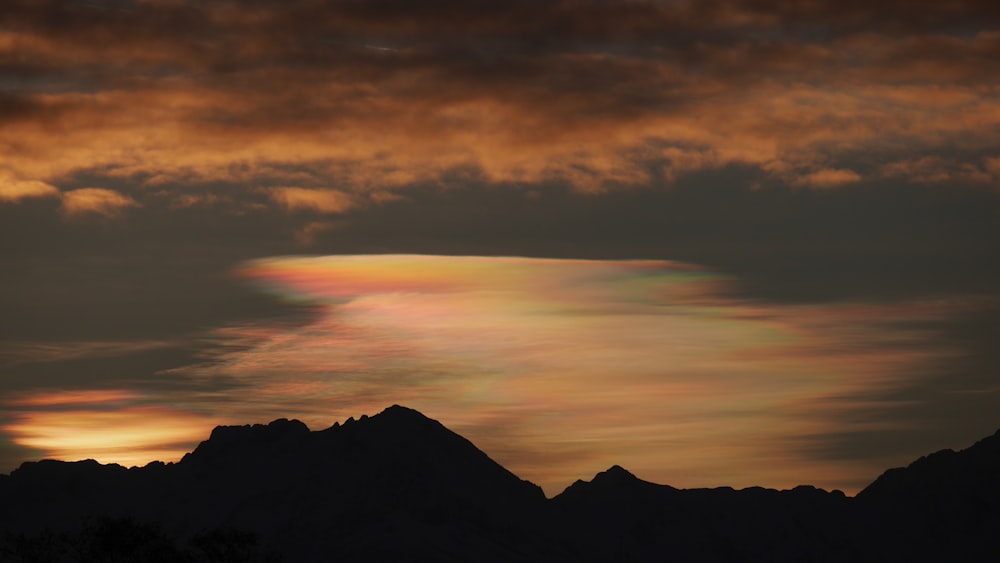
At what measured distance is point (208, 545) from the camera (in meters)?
193

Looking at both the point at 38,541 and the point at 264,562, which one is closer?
the point at 38,541

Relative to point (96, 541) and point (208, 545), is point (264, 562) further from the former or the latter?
point (96, 541)

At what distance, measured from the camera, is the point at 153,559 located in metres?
187

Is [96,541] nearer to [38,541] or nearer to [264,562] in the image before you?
[38,541]

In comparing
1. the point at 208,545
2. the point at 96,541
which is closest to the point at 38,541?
the point at 96,541

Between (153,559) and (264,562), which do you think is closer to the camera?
(153,559)

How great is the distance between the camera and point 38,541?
185875mm

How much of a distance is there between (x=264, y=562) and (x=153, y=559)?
58.4ft

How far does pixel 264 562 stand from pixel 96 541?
2325cm

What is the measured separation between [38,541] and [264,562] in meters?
30.3

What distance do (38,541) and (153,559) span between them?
1455 centimetres

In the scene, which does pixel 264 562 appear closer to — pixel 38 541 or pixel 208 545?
pixel 208 545

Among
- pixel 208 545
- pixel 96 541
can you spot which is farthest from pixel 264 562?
pixel 96 541
